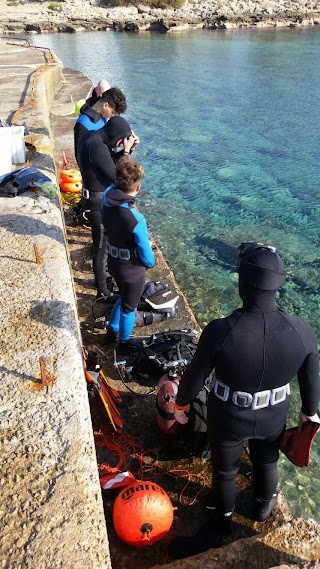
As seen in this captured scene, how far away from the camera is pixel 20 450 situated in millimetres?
2846

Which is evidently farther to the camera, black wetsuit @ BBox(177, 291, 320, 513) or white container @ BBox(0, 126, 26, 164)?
white container @ BBox(0, 126, 26, 164)

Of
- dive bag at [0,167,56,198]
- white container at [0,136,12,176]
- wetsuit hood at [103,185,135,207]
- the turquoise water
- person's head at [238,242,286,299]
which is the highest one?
person's head at [238,242,286,299]

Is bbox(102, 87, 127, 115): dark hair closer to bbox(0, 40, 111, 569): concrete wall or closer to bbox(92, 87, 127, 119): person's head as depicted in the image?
bbox(92, 87, 127, 119): person's head

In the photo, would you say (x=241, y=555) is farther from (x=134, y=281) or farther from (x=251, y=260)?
(x=134, y=281)

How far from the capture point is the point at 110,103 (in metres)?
5.31

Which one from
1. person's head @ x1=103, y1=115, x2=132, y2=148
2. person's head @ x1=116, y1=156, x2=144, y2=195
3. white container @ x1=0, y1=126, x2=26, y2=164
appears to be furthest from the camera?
white container @ x1=0, y1=126, x2=26, y2=164

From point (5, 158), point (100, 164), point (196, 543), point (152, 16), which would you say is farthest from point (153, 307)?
point (152, 16)

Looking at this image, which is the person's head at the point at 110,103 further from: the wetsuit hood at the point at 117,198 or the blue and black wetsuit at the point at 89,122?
the wetsuit hood at the point at 117,198

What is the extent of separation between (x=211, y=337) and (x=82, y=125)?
404 cm

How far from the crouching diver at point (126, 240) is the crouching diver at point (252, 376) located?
176 centimetres

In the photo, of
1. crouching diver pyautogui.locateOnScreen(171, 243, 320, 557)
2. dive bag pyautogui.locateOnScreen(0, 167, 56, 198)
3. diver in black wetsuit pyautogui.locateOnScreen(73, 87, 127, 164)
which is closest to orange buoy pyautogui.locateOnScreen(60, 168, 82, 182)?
dive bag pyautogui.locateOnScreen(0, 167, 56, 198)

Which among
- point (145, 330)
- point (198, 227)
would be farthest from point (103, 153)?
point (198, 227)

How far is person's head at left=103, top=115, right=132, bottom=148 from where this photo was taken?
5258 mm

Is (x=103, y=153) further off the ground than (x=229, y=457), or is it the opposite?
(x=103, y=153)
